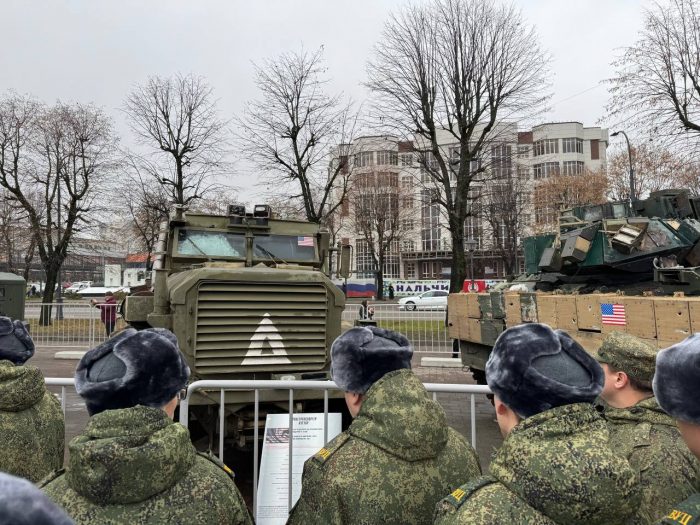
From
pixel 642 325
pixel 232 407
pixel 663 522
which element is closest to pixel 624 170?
pixel 642 325

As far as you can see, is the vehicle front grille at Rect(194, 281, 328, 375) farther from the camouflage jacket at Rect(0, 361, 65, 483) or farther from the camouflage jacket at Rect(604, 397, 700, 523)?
the camouflage jacket at Rect(604, 397, 700, 523)

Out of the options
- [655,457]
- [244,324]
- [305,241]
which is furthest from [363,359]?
[305,241]

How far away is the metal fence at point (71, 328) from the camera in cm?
1385

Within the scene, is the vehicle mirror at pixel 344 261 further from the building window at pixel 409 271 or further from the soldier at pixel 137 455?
the building window at pixel 409 271

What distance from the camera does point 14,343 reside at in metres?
2.79

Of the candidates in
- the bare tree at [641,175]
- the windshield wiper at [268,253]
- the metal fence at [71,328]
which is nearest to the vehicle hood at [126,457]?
the windshield wiper at [268,253]

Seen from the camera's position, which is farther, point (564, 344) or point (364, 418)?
point (364, 418)

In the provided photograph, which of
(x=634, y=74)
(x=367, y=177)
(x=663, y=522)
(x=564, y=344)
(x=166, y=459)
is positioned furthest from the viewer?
(x=367, y=177)

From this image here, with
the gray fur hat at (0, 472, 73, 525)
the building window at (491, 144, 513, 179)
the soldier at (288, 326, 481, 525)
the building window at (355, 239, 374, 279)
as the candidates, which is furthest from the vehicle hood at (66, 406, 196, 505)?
the building window at (355, 239, 374, 279)

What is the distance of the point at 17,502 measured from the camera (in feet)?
2.33

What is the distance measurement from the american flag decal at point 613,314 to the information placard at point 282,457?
12.0 feet

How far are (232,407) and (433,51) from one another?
1442 cm

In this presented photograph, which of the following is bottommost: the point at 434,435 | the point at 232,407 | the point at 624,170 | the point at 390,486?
the point at 232,407

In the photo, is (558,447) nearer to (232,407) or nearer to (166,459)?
(166,459)
